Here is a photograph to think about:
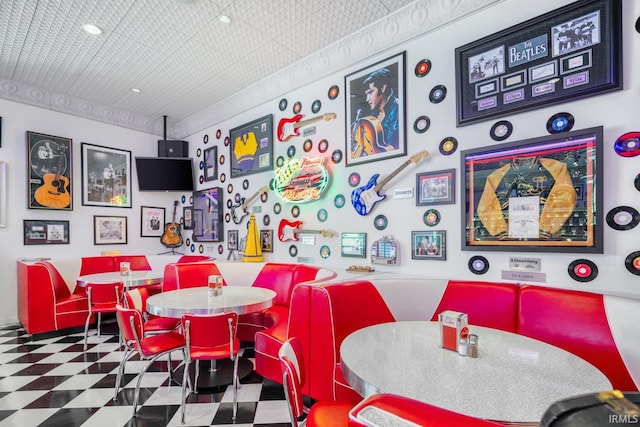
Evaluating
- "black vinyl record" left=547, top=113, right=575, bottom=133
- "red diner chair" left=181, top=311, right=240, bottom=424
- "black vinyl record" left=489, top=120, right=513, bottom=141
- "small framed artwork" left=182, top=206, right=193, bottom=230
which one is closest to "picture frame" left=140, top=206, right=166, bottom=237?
"small framed artwork" left=182, top=206, right=193, bottom=230

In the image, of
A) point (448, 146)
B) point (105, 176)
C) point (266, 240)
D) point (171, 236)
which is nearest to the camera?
point (448, 146)

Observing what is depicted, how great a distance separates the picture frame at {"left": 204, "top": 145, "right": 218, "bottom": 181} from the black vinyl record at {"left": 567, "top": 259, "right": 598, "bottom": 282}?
16.3 ft

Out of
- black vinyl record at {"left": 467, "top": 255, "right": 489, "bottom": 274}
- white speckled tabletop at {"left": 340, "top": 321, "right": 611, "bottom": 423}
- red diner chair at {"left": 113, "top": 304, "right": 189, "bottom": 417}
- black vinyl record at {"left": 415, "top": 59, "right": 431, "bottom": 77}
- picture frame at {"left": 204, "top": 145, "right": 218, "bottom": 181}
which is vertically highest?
black vinyl record at {"left": 415, "top": 59, "right": 431, "bottom": 77}

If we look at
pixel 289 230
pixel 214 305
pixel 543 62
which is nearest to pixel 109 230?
pixel 289 230

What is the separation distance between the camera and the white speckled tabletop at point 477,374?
1034 mm

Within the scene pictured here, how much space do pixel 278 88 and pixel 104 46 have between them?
6.92 ft

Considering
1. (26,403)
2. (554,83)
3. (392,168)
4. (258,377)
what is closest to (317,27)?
(392,168)

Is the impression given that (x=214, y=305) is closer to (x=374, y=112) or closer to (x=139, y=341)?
(x=139, y=341)

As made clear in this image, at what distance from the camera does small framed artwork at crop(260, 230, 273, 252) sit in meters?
4.50

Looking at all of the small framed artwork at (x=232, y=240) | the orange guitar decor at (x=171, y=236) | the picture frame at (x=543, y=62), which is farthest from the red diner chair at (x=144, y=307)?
the picture frame at (x=543, y=62)

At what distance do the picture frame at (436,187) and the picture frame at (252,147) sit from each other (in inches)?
90.6

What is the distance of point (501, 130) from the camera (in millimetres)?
2572

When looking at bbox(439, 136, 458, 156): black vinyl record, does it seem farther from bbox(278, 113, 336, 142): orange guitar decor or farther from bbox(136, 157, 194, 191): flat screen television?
bbox(136, 157, 194, 191): flat screen television

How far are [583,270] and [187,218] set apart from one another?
5910mm
